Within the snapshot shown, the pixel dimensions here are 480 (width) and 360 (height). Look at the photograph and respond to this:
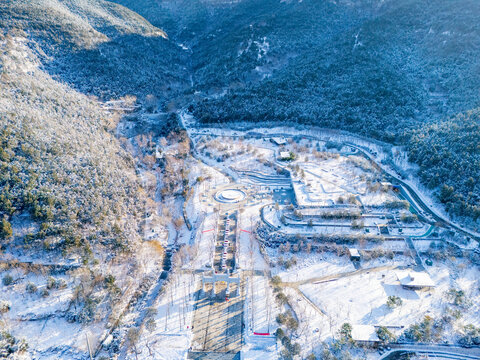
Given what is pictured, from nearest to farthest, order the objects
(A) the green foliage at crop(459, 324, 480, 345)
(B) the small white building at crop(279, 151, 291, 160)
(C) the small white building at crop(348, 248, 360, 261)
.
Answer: (A) the green foliage at crop(459, 324, 480, 345), (C) the small white building at crop(348, 248, 360, 261), (B) the small white building at crop(279, 151, 291, 160)

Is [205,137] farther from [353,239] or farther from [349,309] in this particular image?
[349,309]

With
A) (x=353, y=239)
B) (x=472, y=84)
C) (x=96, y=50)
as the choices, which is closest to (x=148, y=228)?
(x=353, y=239)

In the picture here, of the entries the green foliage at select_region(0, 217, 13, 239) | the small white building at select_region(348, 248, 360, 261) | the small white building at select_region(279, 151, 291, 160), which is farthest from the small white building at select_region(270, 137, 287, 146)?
the green foliage at select_region(0, 217, 13, 239)

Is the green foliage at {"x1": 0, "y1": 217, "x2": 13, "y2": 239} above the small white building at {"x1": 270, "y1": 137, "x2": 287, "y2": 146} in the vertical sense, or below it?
below

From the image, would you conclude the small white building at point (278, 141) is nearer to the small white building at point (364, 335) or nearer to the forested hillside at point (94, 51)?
the forested hillside at point (94, 51)

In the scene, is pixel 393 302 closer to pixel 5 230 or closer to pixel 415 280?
pixel 415 280

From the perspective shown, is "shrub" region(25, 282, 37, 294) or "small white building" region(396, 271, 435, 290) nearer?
"shrub" region(25, 282, 37, 294)

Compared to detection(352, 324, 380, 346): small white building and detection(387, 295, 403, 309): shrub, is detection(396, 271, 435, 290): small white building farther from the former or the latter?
detection(352, 324, 380, 346): small white building
